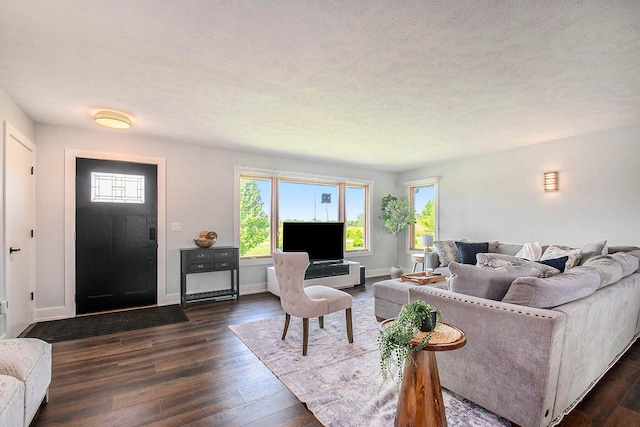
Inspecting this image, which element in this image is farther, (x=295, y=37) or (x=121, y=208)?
(x=121, y=208)

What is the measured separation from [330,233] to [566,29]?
4.50 meters

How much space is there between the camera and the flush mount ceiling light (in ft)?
11.4

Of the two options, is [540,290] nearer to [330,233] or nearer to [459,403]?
[459,403]

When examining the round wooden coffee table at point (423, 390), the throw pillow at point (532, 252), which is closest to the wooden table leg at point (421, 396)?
the round wooden coffee table at point (423, 390)

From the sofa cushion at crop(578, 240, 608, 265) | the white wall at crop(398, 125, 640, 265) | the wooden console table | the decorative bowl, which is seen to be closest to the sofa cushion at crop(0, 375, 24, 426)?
the wooden console table

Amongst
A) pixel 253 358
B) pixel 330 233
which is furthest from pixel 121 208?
pixel 330 233

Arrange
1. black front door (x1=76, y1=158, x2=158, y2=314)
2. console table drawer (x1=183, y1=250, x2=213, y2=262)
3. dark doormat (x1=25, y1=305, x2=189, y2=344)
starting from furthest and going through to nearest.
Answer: console table drawer (x1=183, y1=250, x2=213, y2=262)
black front door (x1=76, y1=158, x2=158, y2=314)
dark doormat (x1=25, y1=305, x2=189, y2=344)

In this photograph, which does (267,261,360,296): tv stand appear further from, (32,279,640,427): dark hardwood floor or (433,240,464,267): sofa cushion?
(32,279,640,427): dark hardwood floor

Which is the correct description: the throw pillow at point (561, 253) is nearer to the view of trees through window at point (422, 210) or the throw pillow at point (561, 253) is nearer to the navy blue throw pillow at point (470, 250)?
the navy blue throw pillow at point (470, 250)

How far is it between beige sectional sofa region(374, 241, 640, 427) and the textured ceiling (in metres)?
1.61

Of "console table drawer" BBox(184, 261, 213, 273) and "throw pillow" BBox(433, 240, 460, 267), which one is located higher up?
"throw pillow" BBox(433, 240, 460, 267)

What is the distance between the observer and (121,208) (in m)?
4.43

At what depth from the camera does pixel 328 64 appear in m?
2.46

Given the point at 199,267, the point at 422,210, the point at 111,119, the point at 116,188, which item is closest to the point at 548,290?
the point at 199,267
